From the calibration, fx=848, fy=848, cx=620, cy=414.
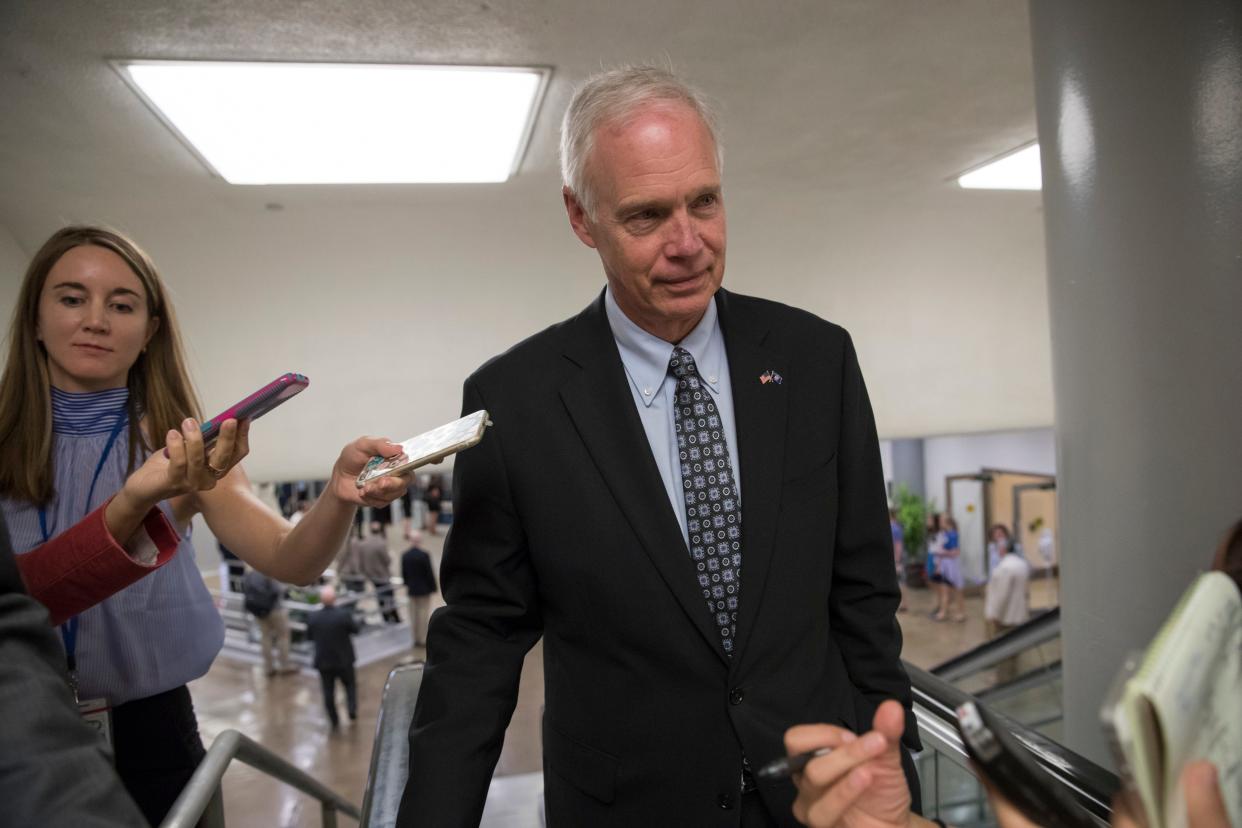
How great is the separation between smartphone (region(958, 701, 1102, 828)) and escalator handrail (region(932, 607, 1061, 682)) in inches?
174

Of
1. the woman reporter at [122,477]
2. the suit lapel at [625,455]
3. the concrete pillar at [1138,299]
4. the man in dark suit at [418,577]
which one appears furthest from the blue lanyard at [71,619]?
the man in dark suit at [418,577]

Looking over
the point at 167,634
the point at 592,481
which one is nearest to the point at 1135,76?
the point at 592,481

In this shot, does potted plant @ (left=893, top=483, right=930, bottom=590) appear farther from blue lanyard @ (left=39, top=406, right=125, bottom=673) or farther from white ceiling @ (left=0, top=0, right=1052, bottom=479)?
blue lanyard @ (left=39, top=406, right=125, bottom=673)

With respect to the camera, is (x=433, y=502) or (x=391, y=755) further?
(x=433, y=502)

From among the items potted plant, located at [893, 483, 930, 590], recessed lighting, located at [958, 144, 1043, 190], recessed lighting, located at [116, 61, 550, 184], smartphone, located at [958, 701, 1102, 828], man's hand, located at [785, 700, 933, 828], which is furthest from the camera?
potted plant, located at [893, 483, 930, 590]

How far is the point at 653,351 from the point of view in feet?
6.45

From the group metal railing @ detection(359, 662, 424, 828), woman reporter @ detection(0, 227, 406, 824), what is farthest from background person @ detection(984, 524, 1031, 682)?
woman reporter @ detection(0, 227, 406, 824)

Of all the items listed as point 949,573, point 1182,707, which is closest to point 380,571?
point 949,573

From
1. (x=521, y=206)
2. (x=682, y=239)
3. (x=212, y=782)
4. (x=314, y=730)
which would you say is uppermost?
(x=521, y=206)

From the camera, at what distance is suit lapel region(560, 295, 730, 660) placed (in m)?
1.77

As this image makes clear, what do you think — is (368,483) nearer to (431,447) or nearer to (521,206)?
(431,447)

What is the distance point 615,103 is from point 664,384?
63cm

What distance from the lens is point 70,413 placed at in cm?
221

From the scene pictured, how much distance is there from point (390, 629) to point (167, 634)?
12672 millimetres
